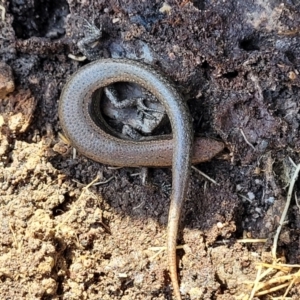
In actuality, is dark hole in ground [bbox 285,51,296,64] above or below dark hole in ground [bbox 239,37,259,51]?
below

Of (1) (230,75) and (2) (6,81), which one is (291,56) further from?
(2) (6,81)

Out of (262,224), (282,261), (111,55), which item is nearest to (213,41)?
(111,55)

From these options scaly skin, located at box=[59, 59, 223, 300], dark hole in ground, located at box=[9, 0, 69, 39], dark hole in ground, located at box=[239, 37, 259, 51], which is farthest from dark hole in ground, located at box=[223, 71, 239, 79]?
dark hole in ground, located at box=[9, 0, 69, 39]

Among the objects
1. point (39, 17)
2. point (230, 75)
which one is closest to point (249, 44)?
point (230, 75)

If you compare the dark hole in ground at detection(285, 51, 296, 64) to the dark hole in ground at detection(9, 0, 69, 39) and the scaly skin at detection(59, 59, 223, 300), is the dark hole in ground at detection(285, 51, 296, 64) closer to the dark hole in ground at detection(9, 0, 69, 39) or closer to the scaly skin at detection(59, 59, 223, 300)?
the scaly skin at detection(59, 59, 223, 300)

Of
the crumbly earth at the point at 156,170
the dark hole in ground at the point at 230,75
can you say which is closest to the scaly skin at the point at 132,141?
the crumbly earth at the point at 156,170

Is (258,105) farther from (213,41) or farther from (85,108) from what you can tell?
(85,108)
